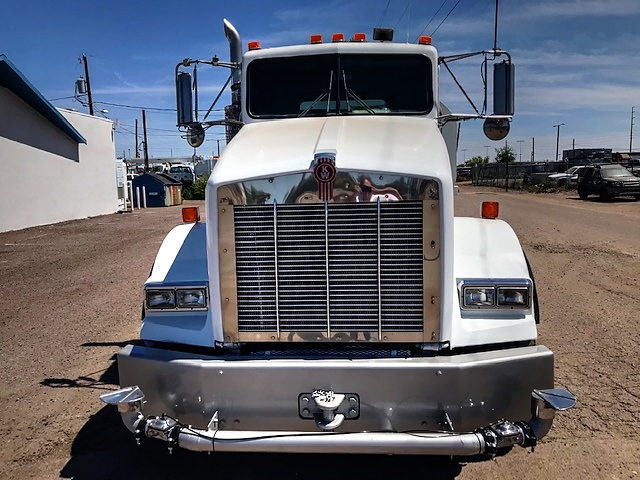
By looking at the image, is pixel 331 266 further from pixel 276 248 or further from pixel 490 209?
pixel 490 209

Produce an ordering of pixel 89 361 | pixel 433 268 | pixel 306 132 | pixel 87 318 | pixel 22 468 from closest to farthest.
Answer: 1. pixel 433 268
2. pixel 22 468
3. pixel 306 132
4. pixel 89 361
5. pixel 87 318

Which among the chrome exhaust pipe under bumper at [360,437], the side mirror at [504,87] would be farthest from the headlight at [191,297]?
the side mirror at [504,87]

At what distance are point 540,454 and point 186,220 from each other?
122 inches

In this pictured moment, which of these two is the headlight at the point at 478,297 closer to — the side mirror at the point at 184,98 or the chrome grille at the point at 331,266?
the chrome grille at the point at 331,266

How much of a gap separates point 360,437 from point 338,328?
624 millimetres

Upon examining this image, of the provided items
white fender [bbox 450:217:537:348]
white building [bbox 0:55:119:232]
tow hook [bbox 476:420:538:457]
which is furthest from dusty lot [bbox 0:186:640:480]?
white building [bbox 0:55:119:232]

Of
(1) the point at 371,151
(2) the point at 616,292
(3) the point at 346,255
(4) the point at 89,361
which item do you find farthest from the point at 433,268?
(2) the point at 616,292

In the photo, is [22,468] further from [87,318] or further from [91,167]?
[91,167]

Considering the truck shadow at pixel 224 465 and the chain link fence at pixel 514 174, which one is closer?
the truck shadow at pixel 224 465

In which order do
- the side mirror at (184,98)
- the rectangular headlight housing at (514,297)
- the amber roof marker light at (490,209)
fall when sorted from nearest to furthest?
the rectangular headlight housing at (514,297)
the amber roof marker light at (490,209)
the side mirror at (184,98)

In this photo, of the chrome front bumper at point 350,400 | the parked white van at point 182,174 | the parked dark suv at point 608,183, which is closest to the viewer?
the chrome front bumper at point 350,400

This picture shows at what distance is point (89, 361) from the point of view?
→ 5738mm

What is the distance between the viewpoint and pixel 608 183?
2647 centimetres

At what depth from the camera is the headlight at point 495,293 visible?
3490mm
